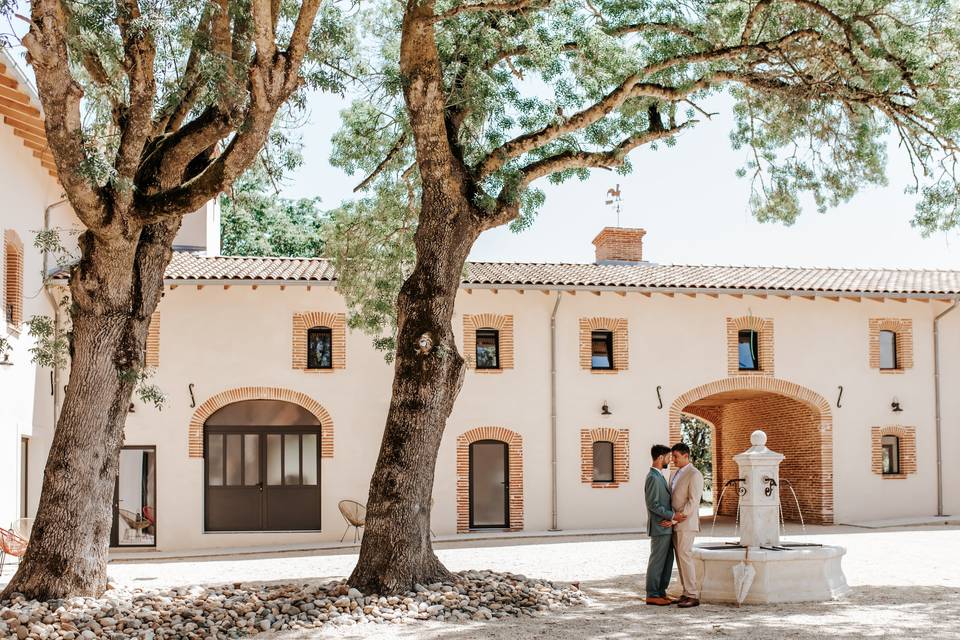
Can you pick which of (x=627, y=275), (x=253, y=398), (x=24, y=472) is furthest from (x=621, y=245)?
(x=24, y=472)

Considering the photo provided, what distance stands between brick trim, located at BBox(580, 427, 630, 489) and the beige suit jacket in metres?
10.8

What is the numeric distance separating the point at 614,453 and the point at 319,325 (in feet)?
20.2

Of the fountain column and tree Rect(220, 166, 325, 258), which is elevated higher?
tree Rect(220, 166, 325, 258)

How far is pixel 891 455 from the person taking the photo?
22.7 m

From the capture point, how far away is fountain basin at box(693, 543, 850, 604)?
10.5m

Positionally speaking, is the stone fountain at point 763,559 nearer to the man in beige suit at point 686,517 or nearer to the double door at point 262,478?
the man in beige suit at point 686,517

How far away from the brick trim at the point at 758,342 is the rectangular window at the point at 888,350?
2.50 metres

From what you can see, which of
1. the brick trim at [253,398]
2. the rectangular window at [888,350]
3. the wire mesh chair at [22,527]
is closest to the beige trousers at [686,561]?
the wire mesh chair at [22,527]

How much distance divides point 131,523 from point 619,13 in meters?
13.5

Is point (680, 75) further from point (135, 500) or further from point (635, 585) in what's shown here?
point (135, 500)

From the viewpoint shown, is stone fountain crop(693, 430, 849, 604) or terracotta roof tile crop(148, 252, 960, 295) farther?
terracotta roof tile crop(148, 252, 960, 295)

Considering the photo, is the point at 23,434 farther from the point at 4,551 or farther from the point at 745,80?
the point at 745,80

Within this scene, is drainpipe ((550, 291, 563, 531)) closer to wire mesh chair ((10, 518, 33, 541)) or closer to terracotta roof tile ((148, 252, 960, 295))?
terracotta roof tile ((148, 252, 960, 295))

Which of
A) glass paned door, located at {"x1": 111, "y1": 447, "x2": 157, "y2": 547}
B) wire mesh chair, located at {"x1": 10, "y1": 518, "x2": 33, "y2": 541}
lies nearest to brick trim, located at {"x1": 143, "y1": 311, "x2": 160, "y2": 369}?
glass paned door, located at {"x1": 111, "y1": 447, "x2": 157, "y2": 547}
